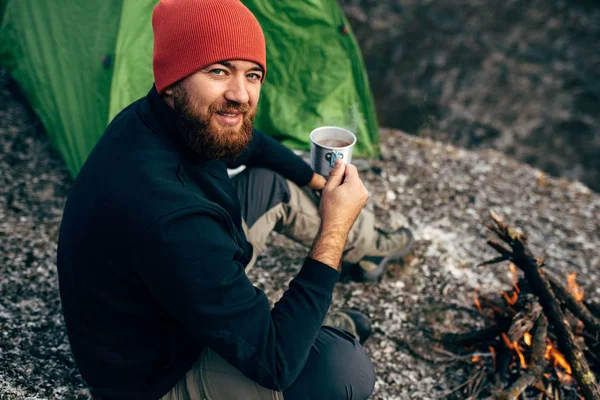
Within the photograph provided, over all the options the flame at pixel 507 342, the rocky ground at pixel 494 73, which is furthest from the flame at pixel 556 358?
the rocky ground at pixel 494 73

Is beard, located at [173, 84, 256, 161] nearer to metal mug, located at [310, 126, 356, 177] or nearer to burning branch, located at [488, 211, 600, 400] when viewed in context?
metal mug, located at [310, 126, 356, 177]

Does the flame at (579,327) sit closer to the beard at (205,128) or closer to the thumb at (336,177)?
the thumb at (336,177)

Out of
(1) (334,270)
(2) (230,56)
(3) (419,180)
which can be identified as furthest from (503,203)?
(2) (230,56)

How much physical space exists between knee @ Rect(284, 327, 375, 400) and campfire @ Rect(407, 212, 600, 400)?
779mm

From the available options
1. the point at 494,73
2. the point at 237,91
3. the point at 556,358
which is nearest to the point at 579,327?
the point at 556,358

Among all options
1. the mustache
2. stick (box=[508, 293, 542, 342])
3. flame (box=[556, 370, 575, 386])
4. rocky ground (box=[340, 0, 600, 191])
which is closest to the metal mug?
A: the mustache

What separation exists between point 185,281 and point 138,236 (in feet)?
0.70

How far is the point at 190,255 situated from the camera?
1.54m

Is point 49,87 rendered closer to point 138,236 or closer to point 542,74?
point 138,236

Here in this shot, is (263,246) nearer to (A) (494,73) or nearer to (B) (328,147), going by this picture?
(B) (328,147)

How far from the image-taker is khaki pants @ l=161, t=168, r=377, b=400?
1894 mm

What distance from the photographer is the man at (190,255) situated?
157cm

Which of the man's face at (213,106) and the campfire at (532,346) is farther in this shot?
the campfire at (532,346)

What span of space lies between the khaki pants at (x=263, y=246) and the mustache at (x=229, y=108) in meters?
0.77
